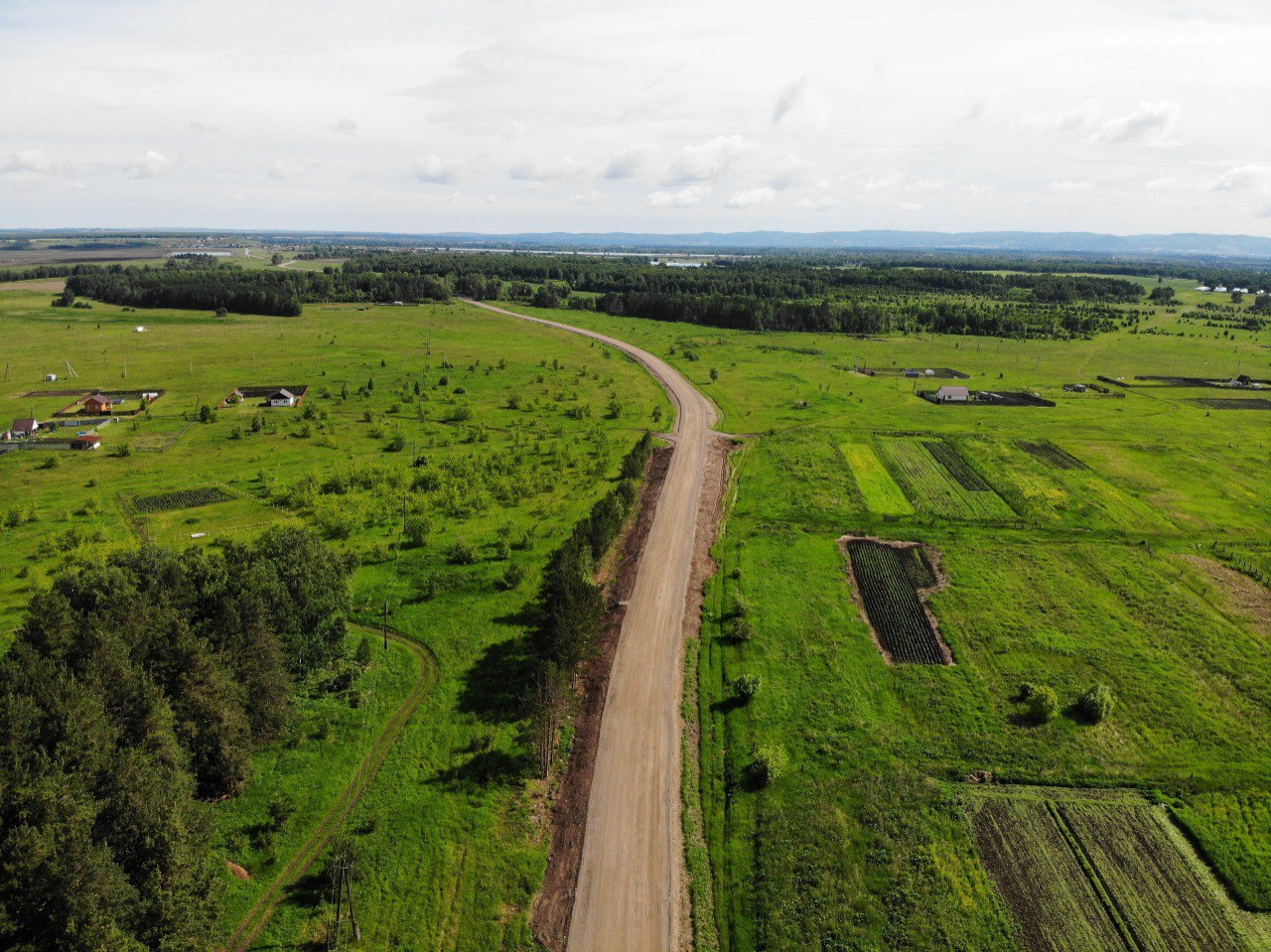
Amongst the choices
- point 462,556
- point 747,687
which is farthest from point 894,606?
point 462,556

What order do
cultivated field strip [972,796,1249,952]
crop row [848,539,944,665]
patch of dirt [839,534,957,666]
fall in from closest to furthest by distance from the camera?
cultivated field strip [972,796,1249,952] → crop row [848,539,944,665] → patch of dirt [839,534,957,666]

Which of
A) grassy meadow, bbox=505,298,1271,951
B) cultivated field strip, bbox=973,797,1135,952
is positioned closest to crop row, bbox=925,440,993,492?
grassy meadow, bbox=505,298,1271,951

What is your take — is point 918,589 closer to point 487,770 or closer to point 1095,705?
point 1095,705

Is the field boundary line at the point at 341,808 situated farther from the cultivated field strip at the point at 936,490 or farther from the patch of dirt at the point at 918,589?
the cultivated field strip at the point at 936,490

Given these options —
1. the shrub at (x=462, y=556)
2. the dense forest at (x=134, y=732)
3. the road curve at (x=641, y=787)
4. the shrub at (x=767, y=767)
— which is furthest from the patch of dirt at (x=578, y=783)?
the dense forest at (x=134, y=732)

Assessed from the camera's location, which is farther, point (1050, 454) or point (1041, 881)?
point (1050, 454)

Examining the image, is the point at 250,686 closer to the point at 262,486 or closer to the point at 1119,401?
the point at 262,486

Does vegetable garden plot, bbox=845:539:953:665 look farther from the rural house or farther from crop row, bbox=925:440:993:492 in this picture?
the rural house
